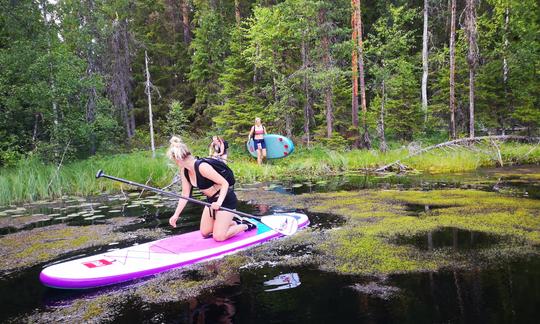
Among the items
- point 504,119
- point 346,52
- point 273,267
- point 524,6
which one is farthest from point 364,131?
point 273,267

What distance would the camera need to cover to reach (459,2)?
23609mm

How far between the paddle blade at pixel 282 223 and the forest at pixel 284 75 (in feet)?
30.2

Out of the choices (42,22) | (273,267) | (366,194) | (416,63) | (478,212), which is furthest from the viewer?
(416,63)

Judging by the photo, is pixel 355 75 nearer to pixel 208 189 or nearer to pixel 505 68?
pixel 505 68

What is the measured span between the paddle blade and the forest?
9.20 metres

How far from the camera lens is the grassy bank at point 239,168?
34.0 ft

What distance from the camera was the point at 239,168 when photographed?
12.9 m

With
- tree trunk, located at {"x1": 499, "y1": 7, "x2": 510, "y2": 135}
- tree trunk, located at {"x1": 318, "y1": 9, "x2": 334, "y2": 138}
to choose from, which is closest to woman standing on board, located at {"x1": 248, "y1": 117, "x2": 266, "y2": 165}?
tree trunk, located at {"x1": 318, "y1": 9, "x2": 334, "y2": 138}

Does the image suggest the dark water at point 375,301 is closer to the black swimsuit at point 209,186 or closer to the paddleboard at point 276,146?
the black swimsuit at point 209,186

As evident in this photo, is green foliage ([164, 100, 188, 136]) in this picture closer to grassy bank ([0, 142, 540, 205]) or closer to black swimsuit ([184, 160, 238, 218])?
grassy bank ([0, 142, 540, 205])

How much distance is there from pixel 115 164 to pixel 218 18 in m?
13.5

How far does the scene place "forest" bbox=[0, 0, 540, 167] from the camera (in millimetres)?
12672

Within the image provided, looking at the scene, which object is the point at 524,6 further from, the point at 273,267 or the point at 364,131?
the point at 273,267

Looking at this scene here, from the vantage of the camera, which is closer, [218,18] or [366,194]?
[366,194]
